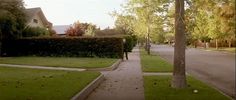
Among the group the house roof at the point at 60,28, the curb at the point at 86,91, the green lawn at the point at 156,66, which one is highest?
the house roof at the point at 60,28

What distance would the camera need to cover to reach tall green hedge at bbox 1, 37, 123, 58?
135 ft

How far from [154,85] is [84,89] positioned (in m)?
3.40

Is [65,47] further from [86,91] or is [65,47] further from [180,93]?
[180,93]

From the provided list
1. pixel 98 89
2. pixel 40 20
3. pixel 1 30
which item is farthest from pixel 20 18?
pixel 98 89

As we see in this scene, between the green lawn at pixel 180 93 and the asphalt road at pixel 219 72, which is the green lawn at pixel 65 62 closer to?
the asphalt road at pixel 219 72

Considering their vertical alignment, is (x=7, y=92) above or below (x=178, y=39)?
below

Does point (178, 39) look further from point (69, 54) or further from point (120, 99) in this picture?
point (69, 54)

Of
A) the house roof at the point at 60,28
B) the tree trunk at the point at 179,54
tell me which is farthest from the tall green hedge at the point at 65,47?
the house roof at the point at 60,28

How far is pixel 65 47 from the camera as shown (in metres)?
42.4

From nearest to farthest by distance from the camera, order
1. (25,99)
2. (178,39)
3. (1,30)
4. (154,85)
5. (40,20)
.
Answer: (25,99), (178,39), (154,85), (1,30), (40,20)

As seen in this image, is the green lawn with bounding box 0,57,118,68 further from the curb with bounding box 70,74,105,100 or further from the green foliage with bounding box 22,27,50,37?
the green foliage with bounding box 22,27,50,37

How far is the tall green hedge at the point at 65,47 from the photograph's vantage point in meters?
41.1

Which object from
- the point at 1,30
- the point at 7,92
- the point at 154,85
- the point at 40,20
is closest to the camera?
the point at 7,92

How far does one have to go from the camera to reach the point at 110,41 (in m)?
41.0
